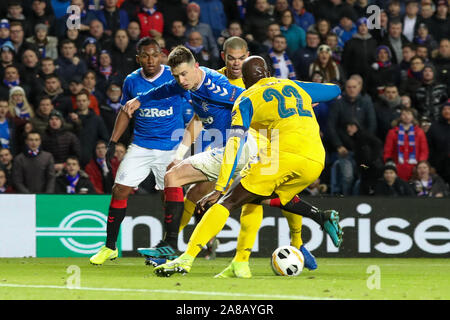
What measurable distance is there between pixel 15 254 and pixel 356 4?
7670 mm

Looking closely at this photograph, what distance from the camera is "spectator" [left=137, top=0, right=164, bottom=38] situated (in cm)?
1652

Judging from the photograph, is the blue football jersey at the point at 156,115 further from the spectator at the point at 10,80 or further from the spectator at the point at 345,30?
the spectator at the point at 345,30

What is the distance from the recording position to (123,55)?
15.9m

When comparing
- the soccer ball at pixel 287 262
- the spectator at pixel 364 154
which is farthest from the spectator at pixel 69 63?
the soccer ball at pixel 287 262

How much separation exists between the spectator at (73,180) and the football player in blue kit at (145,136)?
2845 mm

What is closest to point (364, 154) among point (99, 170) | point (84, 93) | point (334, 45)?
point (334, 45)

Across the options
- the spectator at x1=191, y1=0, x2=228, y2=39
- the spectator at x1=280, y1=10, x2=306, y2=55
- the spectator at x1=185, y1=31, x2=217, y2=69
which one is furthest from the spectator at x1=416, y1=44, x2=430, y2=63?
the spectator at x1=185, y1=31, x2=217, y2=69

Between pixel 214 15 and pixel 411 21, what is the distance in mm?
3346

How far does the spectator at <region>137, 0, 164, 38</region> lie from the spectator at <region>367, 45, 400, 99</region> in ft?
11.3

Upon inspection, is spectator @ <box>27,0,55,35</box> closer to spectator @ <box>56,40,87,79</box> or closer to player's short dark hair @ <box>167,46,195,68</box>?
spectator @ <box>56,40,87,79</box>

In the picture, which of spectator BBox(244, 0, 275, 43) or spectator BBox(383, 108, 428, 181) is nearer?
spectator BBox(383, 108, 428, 181)

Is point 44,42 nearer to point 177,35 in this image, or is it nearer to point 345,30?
point 177,35
